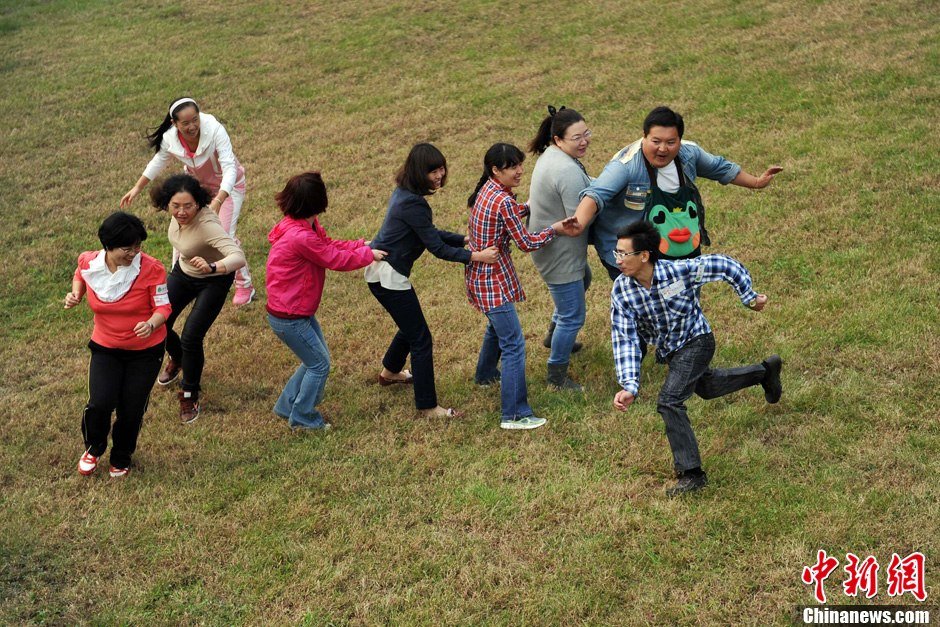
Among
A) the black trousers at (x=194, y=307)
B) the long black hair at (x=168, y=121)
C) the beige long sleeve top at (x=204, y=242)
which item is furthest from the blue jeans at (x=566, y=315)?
the long black hair at (x=168, y=121)

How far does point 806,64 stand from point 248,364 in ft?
31.1

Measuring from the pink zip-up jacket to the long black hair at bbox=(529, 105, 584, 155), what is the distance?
1513 millimetres

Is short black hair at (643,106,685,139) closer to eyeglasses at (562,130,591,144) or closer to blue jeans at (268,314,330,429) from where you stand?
eyeglasses at (562,130,591,144)

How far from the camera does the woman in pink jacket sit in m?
6.00

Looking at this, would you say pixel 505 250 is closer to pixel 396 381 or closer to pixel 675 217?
pixel 675 217

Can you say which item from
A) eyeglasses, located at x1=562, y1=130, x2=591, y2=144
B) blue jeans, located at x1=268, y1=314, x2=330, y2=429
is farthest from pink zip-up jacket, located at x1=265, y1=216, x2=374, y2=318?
eyeglasses, located at x1=562, y1=130, x2=591, y2=144

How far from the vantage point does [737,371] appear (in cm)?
592

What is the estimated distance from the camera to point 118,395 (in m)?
5.96

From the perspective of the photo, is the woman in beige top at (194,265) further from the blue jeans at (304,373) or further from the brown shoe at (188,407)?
the blue jeans at (304,373)

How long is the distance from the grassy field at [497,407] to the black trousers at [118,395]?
10.4 inches

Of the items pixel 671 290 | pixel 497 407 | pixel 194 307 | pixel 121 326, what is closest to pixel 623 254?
pixel 671 290

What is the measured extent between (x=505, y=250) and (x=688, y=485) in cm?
206

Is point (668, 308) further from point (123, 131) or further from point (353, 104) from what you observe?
point (123, 131)

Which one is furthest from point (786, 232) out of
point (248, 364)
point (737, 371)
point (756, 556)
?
point (248, 364)
